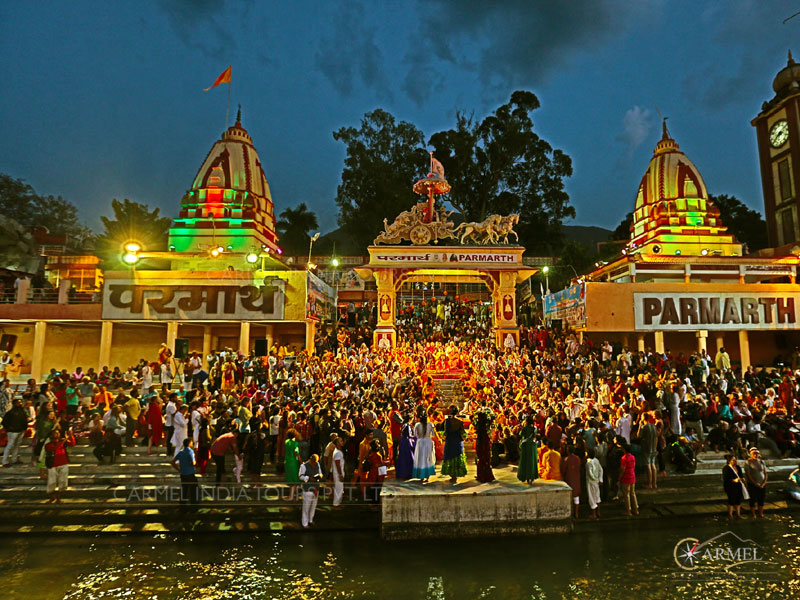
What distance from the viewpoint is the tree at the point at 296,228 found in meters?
42.6

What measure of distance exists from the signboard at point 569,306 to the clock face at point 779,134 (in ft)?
74.2

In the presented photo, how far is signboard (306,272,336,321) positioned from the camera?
2283cm

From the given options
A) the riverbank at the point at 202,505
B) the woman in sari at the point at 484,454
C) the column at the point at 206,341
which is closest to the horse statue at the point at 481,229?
the column at the point at 206,341

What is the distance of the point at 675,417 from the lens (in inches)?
456

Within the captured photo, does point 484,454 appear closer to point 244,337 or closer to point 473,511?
point 473,511

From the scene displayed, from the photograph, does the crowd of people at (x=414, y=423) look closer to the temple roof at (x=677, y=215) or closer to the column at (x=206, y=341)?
the column at (x=206, y=341)

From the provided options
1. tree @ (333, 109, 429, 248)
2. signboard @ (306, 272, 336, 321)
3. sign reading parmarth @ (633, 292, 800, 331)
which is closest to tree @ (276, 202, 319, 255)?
tree @ (333, 109, 429, 248)

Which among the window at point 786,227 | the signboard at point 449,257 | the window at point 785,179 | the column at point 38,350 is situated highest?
the window at point 785,179

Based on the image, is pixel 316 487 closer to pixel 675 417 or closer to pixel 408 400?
pixel 408 400

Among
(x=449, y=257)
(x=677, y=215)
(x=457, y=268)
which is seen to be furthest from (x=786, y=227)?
(x=449, y=257)

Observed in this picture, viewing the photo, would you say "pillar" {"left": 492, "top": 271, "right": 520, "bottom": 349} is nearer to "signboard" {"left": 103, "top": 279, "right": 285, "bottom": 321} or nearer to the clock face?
"signboard" {"left": 103, "top": 279, "right": 285, "bottom": 321}

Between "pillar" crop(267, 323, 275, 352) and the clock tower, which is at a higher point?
the clock tower

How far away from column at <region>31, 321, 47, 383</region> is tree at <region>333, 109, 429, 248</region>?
2361 cm

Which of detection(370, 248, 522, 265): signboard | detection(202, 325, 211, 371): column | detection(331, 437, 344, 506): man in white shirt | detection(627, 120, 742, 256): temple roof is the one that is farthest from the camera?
detection(627, 120, 742, 256): temple roof
